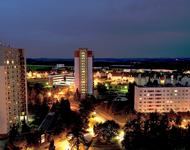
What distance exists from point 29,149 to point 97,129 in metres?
3.54

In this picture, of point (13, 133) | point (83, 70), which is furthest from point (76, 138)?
point (83, 70)

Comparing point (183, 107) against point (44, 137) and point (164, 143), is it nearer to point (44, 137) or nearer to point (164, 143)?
point (164, 143)

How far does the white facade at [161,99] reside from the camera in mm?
21922

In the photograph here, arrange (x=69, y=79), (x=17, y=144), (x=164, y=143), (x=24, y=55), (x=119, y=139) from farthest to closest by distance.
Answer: (x=69, y=79) → (x=24, y=55) → (x=119, y=139) → (x=17, y=144) → (x=164, y=143)

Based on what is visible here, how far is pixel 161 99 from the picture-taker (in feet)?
72.2

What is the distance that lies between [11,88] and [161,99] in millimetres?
10909

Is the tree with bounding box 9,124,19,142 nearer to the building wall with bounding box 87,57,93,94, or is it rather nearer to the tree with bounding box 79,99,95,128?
the tree with bounding box 79,99,95,128

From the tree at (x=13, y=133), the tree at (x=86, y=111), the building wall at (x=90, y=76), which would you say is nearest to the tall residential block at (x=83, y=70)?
the building wall at (x=90, y=76)

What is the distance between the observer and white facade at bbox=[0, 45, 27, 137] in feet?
53.3

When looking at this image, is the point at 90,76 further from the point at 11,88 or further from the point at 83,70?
the point at 11,88

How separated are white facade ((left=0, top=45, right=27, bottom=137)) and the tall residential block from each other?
11.8m

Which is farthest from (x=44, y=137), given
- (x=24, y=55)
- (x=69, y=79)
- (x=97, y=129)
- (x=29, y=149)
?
(x=69, y=79)

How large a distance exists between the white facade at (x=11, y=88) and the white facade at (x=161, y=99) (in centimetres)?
839

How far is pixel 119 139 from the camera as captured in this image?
619 inches
